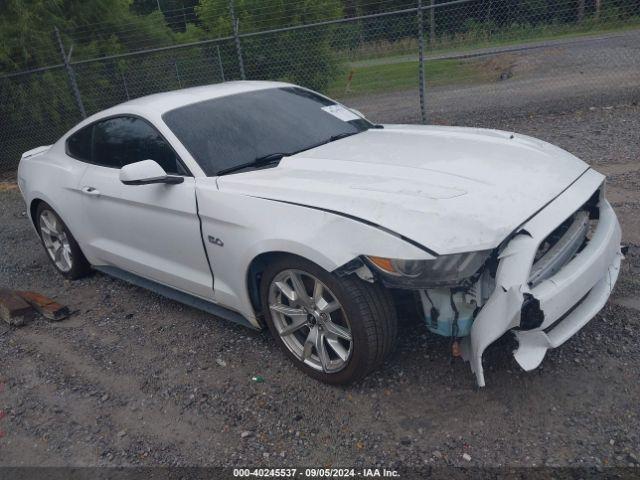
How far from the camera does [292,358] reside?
130 inches

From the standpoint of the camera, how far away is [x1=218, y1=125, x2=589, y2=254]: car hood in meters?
2.68

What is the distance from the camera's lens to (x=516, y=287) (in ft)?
8.30

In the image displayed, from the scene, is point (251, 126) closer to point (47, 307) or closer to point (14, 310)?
point (47, 307)

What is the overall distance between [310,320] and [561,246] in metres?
1.36

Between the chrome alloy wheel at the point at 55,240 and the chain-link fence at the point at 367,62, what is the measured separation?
14.9 feet

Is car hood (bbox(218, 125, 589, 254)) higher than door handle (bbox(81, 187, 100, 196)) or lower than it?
higher

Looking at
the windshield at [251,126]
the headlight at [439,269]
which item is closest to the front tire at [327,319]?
the headlight at [439,269]

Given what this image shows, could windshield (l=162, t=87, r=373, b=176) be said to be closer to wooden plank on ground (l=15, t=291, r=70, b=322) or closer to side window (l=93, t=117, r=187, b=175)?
side window (l=93, t=117, r=187, b=175)

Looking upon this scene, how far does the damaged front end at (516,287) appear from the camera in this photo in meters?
2.58

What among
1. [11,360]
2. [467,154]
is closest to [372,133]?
[467,154]

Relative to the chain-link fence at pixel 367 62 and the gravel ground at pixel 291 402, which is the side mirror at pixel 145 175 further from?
the chain-link fence at pixel 367 62

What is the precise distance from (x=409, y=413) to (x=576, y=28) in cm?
1003

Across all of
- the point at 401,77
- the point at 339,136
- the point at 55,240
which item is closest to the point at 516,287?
the point at 339,136

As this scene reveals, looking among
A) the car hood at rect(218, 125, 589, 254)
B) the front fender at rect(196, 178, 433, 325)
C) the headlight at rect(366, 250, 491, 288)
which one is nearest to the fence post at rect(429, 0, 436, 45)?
the car hood at rect(218, 125, 589, 254)
